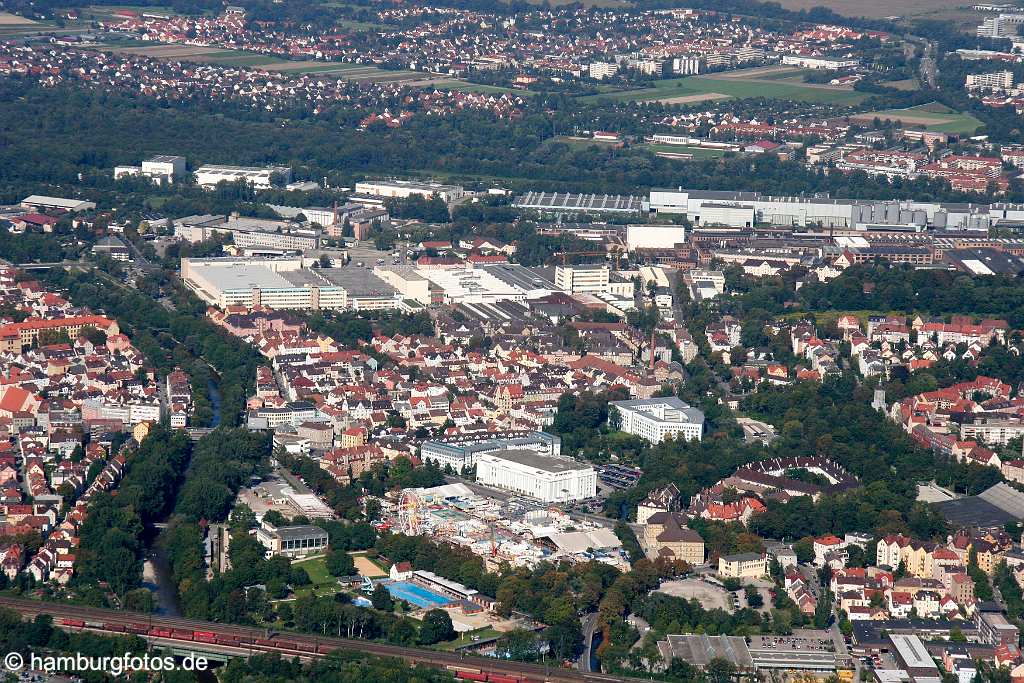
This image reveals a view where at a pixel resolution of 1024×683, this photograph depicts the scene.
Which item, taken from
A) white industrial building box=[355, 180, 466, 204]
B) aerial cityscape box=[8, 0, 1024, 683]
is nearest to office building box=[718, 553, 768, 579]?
aerial cityscape box=[8, 0, 1024, 683]

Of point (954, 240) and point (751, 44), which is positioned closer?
point (954, 240)

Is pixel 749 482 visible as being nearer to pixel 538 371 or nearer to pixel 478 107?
pixel 538 371

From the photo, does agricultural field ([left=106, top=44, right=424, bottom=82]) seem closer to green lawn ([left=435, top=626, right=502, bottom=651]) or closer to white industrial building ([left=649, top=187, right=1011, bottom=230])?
white industrial building ([left=649, top=187, right=1011, bottom=230])

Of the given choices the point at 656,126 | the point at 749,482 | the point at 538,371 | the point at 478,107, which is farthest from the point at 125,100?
the point at 749,482

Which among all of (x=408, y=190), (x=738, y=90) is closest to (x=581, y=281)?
(x=408, y=190)

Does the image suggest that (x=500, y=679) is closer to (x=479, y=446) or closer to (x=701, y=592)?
(x=701, y=592)

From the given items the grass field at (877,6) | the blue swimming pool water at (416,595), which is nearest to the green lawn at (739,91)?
the grass field at (877,6)
